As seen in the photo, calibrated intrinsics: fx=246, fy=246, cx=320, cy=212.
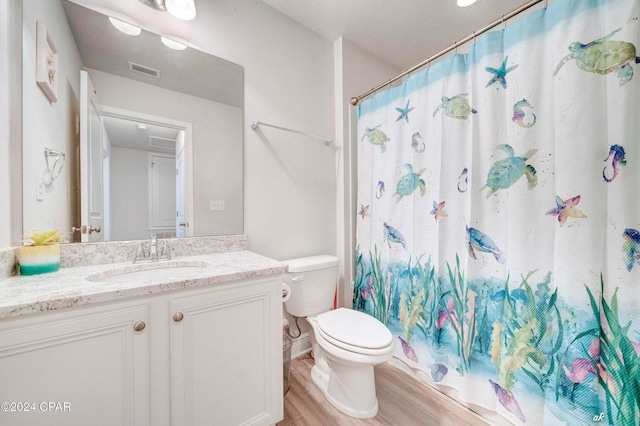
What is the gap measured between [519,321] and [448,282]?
335 mm

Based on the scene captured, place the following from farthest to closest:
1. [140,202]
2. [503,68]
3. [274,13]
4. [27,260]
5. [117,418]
→ 1. [274,13]
2. [140,202]
3. [503,68]
4. [27,260]
5. [117,418]

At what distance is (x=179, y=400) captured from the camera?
875mm

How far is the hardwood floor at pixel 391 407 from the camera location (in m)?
1.24

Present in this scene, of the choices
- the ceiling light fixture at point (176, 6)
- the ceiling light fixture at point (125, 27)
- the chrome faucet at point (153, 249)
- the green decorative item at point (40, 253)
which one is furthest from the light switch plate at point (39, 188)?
the ceiling light fixture at point (176, 6)

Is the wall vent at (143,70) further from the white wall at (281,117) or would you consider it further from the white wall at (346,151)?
the white wall at (346,151)

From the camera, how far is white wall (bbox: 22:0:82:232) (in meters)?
0.97

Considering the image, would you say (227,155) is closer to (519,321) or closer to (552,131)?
(552,131)

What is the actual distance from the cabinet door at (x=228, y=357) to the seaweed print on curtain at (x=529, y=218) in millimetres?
925

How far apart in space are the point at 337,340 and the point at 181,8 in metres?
1.87

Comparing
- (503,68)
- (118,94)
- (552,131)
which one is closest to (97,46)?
(118,94)

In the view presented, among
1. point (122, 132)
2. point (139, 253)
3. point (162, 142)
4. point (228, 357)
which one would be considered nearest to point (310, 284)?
point (228, 357)

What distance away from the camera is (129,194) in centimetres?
124

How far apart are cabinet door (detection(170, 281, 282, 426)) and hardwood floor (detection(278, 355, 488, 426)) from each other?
0.26 metres

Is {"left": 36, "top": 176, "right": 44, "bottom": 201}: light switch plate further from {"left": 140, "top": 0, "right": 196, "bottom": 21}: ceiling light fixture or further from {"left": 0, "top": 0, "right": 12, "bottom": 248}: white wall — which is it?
{"left": 140, "top": 0, "right": 196, "bottom": 21}: ceiling light fixture
